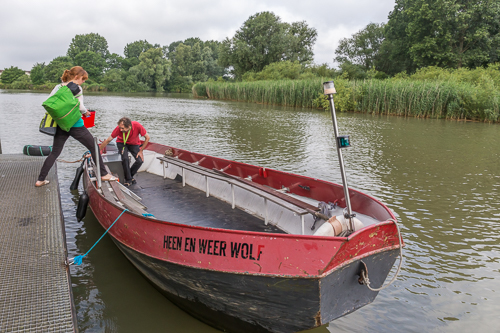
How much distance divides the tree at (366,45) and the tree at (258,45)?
10091 mm

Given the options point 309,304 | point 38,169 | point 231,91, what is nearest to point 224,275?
point 309,304

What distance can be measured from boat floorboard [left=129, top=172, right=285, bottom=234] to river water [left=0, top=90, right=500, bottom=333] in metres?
0.96

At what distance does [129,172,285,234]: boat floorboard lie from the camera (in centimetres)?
509

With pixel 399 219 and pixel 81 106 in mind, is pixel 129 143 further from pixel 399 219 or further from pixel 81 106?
pixel 399 219

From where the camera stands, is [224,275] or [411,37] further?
[411,37]

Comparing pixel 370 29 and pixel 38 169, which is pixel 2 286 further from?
pixel 370 29

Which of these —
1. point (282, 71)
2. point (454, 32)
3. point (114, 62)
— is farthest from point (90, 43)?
point (454, 32)

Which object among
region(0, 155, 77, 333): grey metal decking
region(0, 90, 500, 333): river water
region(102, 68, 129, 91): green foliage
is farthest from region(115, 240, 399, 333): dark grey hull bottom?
region(102, 68, 129, 91): green foliage

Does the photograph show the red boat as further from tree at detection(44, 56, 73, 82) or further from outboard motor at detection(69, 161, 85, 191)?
tree at detection(44, 56, 73, 82)

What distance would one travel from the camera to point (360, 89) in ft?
89.5

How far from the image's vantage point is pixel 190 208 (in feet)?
18.9

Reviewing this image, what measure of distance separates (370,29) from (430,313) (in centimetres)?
6571

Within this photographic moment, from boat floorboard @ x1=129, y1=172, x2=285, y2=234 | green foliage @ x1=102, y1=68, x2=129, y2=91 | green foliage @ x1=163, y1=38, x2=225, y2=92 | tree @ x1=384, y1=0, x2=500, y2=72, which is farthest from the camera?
green foliage @ x1=163, y1=38, x2=225, y2=92

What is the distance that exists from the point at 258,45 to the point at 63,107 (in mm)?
59222
